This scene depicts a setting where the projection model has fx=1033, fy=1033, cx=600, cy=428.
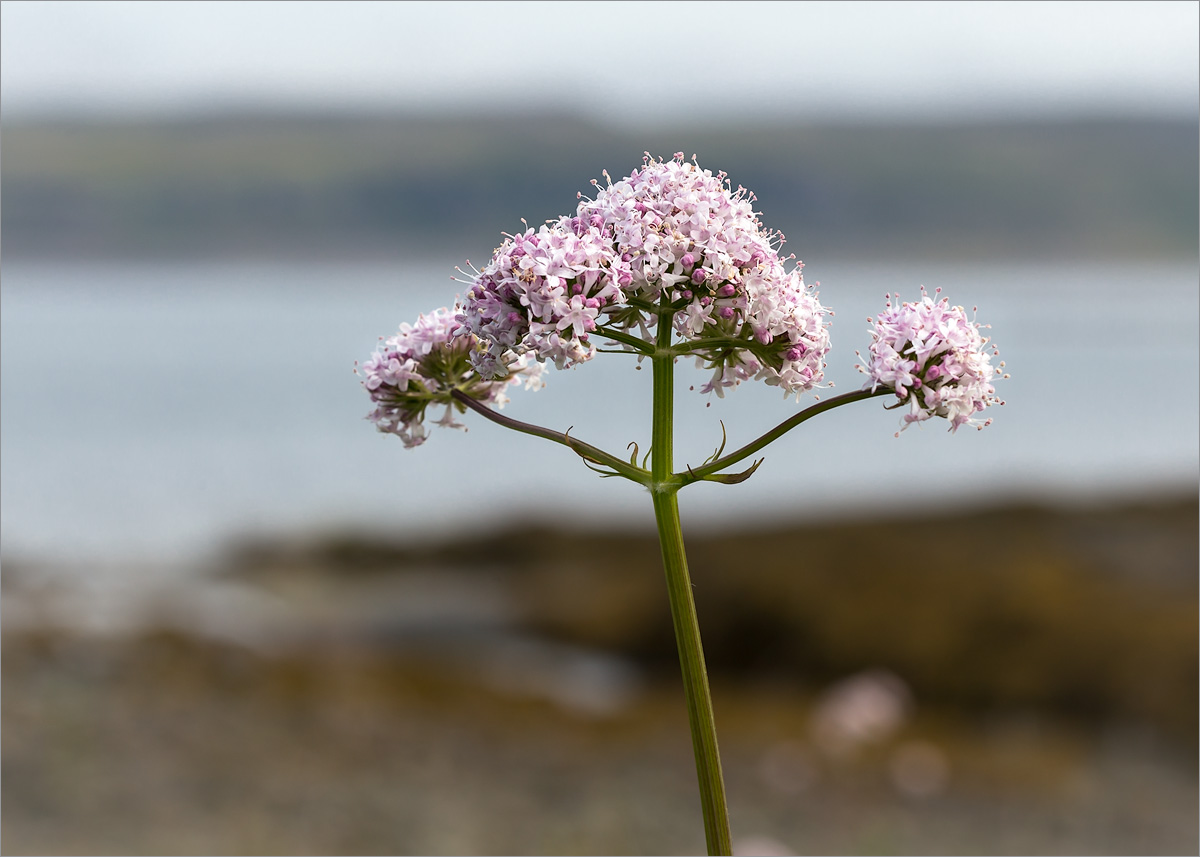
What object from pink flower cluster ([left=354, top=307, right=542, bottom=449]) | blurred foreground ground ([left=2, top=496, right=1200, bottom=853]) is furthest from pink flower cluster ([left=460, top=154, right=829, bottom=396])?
blurred foreground ground ([left=2, top=496, right=1200, bottom=853])

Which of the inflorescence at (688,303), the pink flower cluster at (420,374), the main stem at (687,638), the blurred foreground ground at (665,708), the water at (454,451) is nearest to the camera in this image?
the main stem at (687,638)

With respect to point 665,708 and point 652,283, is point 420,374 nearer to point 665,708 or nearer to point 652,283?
point 652,283

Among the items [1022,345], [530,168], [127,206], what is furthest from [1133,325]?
[127,206]

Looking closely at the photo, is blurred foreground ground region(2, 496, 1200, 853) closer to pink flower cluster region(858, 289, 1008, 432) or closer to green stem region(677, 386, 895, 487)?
pink flower cluster region(858, 289, 1008, 432)

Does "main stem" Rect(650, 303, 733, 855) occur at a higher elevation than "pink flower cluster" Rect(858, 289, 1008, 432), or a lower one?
lower

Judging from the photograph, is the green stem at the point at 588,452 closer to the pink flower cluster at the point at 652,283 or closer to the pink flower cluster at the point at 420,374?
the pink flower cluster at the point at 652,283

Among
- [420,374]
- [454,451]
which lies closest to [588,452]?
[420,374]

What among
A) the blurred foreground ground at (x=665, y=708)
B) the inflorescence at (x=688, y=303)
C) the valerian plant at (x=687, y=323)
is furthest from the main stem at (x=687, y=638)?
the blurred foreground ground at (x=665, y=708)
